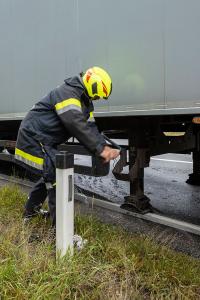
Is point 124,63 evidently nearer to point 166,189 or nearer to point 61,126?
point 61,126

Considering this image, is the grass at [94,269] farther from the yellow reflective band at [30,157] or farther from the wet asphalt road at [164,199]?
the yellow reflective band at [30,157]

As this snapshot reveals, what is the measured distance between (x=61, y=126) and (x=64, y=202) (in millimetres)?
965

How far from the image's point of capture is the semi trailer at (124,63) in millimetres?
3709

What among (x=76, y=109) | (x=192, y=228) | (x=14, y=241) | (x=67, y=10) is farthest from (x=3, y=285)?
(x=67, y=10)

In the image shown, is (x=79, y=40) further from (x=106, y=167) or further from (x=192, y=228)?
(x=192, y=228)

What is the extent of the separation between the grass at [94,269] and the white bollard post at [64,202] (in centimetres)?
12

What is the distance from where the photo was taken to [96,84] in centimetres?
354

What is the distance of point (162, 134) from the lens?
192 inches

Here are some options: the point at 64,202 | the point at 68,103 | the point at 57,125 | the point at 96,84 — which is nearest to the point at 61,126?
the point at 57,125

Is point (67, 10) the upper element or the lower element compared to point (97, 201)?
upper

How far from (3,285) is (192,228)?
2379 millimetres

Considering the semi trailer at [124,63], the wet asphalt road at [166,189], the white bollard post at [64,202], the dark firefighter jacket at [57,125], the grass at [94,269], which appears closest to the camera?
the grass at [94,269]

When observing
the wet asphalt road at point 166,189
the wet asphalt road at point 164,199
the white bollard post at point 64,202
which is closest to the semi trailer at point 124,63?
the wet asphalt road at point 164,199

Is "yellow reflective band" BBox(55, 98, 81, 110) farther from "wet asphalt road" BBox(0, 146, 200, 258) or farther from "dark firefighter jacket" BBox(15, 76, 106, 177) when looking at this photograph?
"wet asphalt road" BBox(0, 146, 200, 258)
